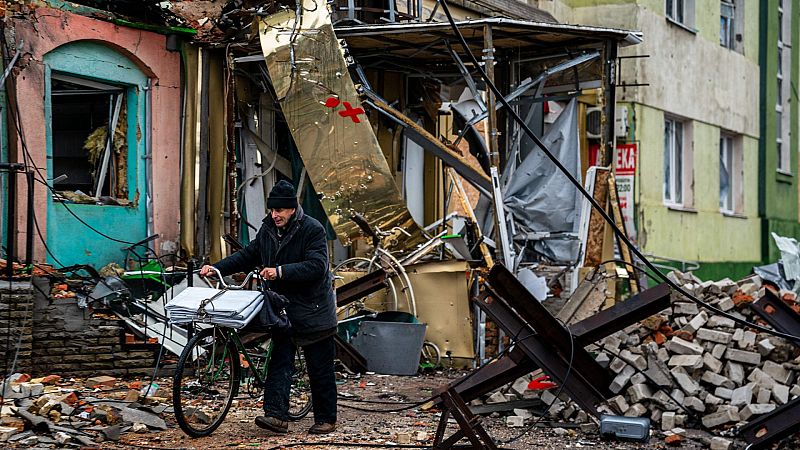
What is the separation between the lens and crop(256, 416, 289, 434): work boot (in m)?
7.93

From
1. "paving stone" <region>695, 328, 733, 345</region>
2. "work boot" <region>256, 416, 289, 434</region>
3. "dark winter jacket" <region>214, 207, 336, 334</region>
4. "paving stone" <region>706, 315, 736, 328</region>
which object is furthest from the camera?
"paving stone" <region>706, 315, 736, 328</region>

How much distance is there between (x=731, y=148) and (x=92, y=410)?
59.5 ft

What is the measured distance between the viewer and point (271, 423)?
7941 mm

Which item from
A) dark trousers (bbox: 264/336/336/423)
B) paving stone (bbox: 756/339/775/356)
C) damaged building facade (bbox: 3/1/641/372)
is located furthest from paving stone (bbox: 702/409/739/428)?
damaged building facade (bbox: 3/1/641/372)

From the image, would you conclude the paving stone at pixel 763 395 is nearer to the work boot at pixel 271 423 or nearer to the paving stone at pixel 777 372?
the paving stone at pixel 777 372

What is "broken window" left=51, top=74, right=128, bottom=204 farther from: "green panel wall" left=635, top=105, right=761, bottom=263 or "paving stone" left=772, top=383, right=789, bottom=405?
"green panel wall" left=635, top=105, right=761, bottom=263

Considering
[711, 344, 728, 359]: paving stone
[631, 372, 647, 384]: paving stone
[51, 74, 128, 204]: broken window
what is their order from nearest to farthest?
[631, 372, 647, 384]: paving stone < [711, 344, 728, 359]: paving stone < [51, 74, 128, 204]: broken window

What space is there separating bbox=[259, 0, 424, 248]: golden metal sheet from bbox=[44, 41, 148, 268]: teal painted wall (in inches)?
62.2

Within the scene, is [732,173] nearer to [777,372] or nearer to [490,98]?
[490,98]

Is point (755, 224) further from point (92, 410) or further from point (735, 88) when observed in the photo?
point (92, 410)

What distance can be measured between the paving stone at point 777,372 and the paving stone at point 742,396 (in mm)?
386

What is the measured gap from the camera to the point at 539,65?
46.5 feet

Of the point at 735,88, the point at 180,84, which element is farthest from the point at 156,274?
the point at 735,88

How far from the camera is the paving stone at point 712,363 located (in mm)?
9531
